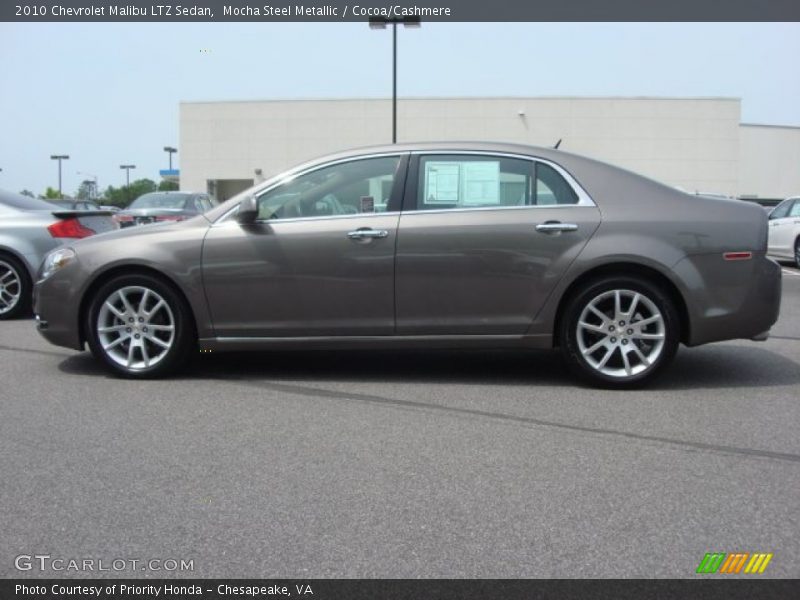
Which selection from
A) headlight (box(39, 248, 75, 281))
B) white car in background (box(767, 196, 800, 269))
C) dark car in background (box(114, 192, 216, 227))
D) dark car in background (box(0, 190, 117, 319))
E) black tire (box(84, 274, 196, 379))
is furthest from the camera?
white car in background (box(767, 196, 800, 269))

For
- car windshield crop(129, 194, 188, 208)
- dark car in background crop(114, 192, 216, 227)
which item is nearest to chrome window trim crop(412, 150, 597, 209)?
dark car in background crop(114, 192, 216, 227)

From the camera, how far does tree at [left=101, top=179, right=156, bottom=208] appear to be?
84312mm

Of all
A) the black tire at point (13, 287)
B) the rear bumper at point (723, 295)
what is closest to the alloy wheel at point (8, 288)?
the black tire at point (13, 287)

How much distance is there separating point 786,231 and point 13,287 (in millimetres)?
14030

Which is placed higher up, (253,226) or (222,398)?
(253,226)

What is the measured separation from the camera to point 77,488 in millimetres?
3512

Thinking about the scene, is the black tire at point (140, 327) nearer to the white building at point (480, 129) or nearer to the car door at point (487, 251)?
the car door at point (487, 251)

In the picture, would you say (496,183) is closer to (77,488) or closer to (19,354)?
(77,488)

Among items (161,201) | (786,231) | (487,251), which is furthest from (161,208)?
(786,231)

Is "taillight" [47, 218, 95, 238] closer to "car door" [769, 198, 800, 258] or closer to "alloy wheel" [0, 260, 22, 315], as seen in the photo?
"alloy wheel" [0, 260, 22, 315]

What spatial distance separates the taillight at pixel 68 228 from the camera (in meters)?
8.41

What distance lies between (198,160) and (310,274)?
152 ft

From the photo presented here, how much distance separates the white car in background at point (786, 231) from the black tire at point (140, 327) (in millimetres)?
13635
